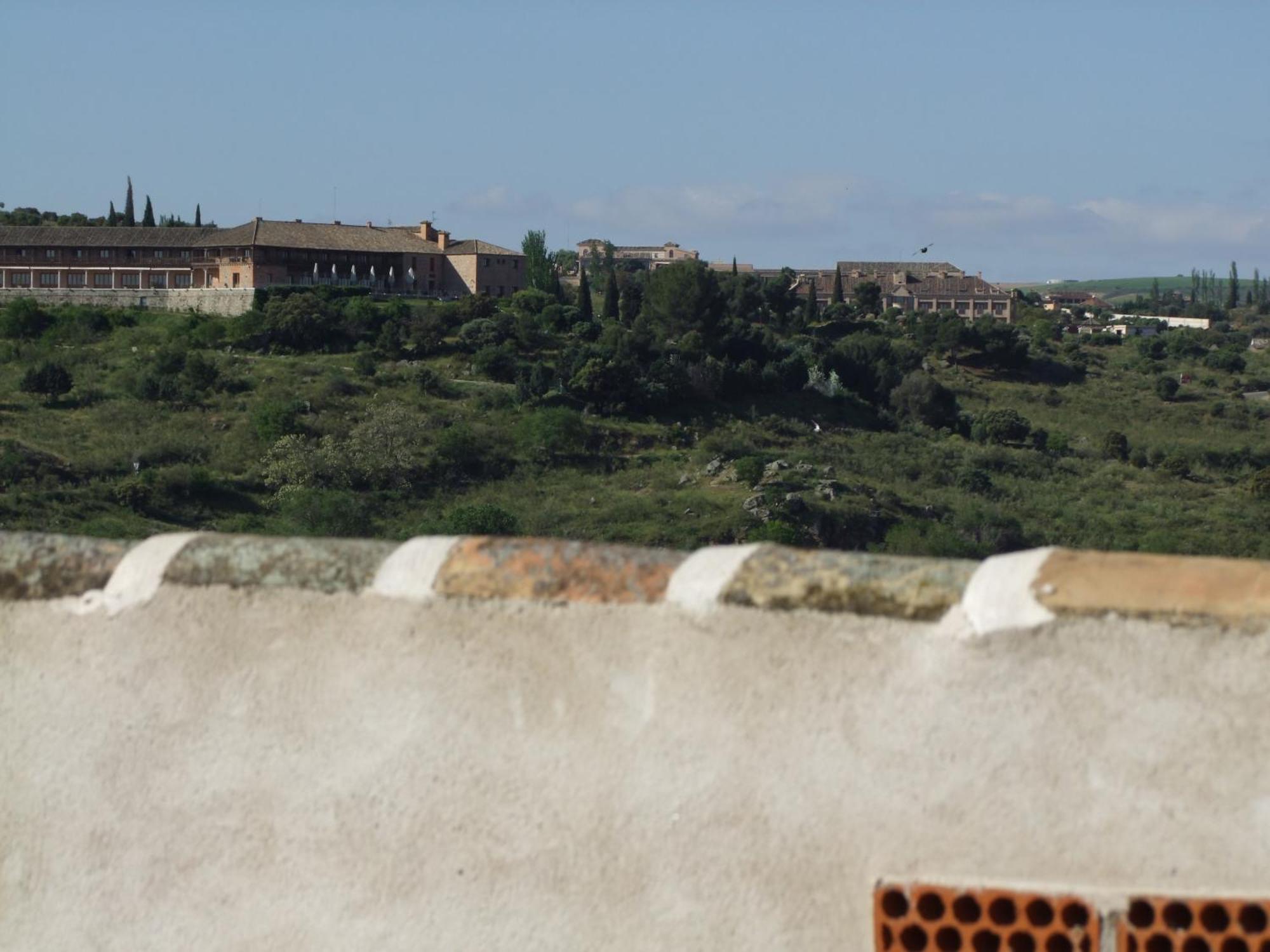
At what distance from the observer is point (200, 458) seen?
140ft

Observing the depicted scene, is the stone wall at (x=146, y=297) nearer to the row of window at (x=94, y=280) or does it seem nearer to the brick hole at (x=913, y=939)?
the row of window at (x=94, y=280)

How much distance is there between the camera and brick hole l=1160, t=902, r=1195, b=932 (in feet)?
10.6

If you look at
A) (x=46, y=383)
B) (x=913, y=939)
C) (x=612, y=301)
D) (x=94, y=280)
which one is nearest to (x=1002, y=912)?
(x=913, y=939)

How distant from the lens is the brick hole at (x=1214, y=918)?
3.23 m

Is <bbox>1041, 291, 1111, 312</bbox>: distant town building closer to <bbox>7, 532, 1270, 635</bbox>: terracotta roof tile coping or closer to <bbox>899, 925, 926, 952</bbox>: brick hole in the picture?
<bbox>7, 532, 1270, 635</bbox>: terracotta roof tile coping

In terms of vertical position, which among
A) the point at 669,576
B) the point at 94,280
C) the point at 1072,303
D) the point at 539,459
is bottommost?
the point at 539,459

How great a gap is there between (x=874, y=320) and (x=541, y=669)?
83796 millimetres

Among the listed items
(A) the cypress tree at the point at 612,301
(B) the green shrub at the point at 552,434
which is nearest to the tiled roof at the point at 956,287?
(A) the cypress tree at the point at 612,301

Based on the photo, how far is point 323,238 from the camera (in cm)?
6912

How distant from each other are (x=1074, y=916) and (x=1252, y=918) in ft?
1.19

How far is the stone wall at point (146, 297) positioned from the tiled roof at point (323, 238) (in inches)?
107

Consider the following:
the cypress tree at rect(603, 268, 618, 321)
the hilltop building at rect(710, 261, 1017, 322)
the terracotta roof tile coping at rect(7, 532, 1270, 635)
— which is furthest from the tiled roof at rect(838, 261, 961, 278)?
the terracotta roof tile coping at rect(7, 532, 1270, 635)

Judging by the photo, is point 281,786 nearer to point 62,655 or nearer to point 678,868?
point 62,655

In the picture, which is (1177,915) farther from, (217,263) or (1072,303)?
(1072,303)
